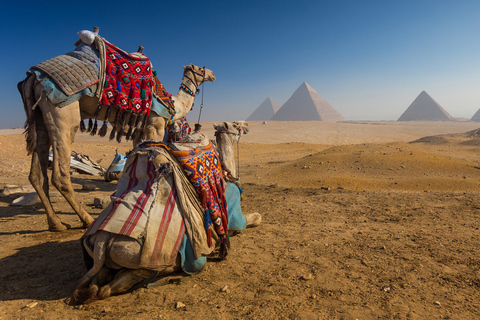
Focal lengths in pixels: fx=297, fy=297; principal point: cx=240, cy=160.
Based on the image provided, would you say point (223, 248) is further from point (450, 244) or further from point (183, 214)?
point (450, 244)

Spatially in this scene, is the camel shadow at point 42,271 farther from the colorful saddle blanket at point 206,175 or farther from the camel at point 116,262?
the colorful saddle blanket at point 206,175

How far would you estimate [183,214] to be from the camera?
297 cm

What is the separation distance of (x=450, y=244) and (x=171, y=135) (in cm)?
499

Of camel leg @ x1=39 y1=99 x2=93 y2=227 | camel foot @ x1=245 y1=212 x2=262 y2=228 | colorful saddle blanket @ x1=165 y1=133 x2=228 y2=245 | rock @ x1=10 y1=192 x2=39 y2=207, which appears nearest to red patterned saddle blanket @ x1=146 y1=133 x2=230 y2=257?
colorful saddle blanket @ x1=165 y1=133 x2=228 y2=245

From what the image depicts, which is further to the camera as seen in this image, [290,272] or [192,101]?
[192,101]

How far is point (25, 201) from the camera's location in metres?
6.18

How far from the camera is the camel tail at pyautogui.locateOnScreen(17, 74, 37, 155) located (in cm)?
433

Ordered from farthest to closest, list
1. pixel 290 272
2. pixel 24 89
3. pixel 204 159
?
pixel 24 89 → pixel 204 159 → pixel 290 272

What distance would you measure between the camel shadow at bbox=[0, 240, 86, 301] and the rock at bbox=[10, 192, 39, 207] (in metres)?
2.71

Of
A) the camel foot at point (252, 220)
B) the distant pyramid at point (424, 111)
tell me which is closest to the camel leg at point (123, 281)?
the camel foot at point (252, 220)

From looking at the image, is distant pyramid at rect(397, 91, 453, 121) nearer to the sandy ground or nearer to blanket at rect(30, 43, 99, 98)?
the sandy ground

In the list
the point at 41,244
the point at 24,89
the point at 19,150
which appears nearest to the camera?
the point at 41,244

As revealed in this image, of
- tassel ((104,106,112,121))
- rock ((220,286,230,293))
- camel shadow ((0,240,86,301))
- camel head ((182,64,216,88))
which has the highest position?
camel head ((182,64,216,88))

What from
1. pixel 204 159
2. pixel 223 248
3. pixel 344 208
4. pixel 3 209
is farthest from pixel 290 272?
pixel 3 209
